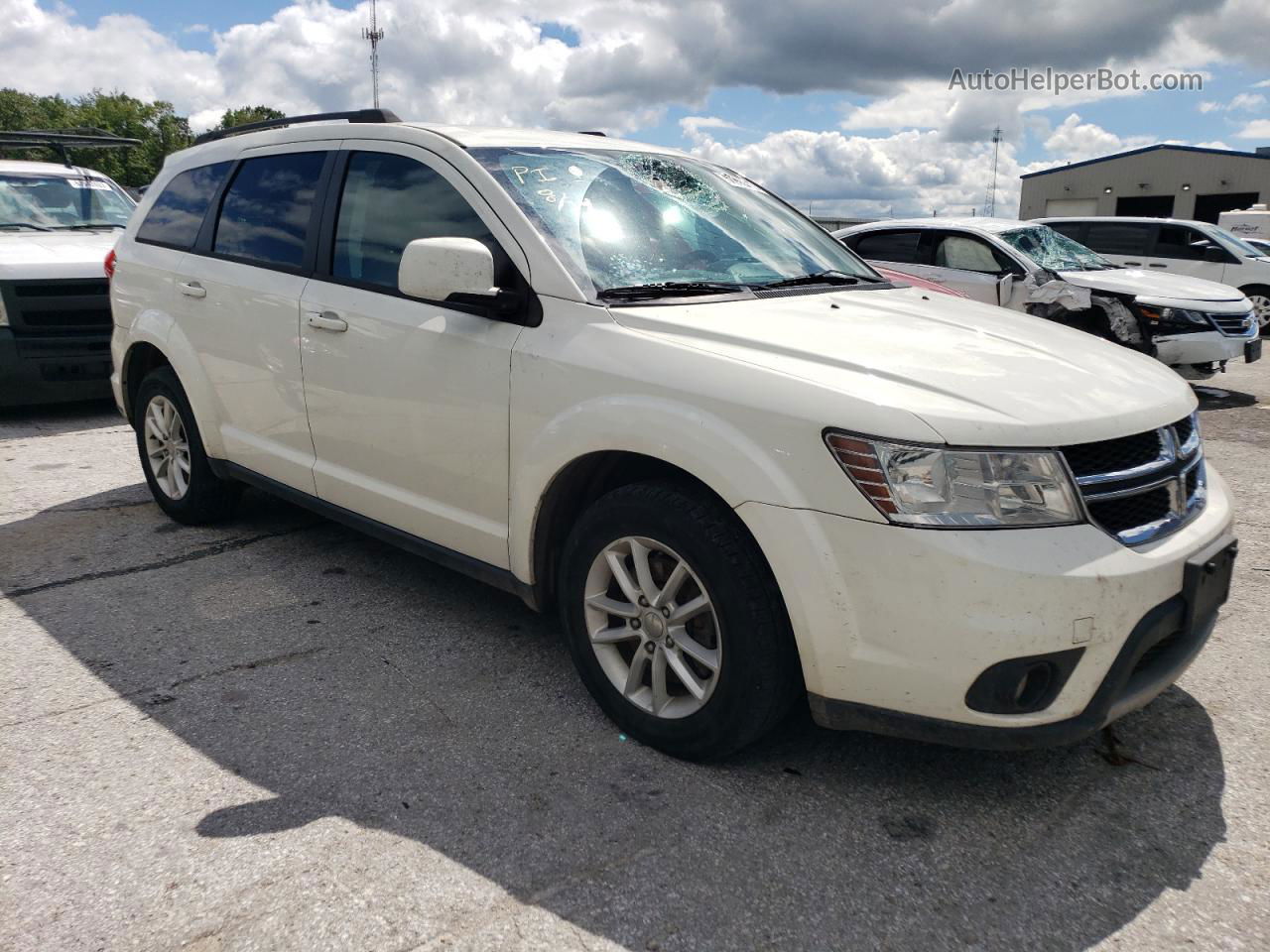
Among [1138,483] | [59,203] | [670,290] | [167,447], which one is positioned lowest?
[167,447]

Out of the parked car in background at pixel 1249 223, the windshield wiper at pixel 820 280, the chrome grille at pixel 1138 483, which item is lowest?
the chrome grille at pixel 1138 483

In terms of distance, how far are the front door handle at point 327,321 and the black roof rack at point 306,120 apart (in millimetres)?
802

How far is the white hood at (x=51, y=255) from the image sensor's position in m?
7.51

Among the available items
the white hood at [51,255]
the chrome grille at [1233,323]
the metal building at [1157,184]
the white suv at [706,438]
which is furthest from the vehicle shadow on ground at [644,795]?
the metal building at [1157,184]

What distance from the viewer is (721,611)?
2590 mm

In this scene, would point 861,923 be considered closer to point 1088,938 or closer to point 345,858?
point 1088,938

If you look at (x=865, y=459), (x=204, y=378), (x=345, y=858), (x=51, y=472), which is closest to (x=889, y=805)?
(x=865, y=459)

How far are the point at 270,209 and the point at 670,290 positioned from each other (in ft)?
6.72

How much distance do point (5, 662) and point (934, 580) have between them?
3.16 metres

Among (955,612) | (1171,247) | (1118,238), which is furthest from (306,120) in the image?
(1171,247)

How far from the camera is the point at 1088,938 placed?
2.18m

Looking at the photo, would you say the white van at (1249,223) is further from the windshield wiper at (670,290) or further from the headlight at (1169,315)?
the windshield wiper at (670,290)

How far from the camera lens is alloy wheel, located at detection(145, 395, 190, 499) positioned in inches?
193

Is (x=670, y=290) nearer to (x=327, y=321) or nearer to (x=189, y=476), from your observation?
(x=327, y=321)
